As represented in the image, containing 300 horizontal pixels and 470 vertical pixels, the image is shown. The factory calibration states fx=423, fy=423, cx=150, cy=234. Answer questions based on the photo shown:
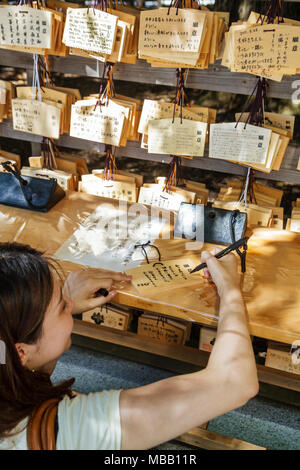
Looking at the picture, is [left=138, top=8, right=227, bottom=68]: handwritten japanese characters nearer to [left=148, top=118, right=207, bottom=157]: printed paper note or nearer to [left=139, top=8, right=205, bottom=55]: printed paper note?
[left=139, top=8, right=205, bottom=55]: printed paper note

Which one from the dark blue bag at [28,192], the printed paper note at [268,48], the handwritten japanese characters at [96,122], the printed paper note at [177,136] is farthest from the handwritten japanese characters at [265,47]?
the dark blue bag at [28,192]

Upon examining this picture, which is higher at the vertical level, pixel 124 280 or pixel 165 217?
pixel 165 217

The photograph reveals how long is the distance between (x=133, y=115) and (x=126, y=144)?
0.20m

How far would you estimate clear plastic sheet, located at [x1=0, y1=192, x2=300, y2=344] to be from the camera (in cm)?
136

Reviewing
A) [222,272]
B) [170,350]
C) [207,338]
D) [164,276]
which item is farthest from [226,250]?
[170,350]

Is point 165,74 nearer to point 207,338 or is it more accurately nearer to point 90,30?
point 90,30

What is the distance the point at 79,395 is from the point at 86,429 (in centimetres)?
10

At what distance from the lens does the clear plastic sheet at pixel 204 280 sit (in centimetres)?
136

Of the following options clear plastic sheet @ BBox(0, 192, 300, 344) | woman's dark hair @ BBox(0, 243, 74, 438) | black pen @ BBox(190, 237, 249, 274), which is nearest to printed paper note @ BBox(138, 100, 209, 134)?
clear plastic sheet @ BBox(0, 192, 300, 344)

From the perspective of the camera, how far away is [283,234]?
5.89 feet

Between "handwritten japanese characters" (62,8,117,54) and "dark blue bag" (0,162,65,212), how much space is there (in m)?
0.59

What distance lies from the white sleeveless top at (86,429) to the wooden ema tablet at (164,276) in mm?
499

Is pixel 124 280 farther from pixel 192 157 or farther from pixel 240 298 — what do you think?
pixel 192 157

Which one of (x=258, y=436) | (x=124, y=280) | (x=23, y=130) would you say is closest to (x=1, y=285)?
(x=124, y=280)
